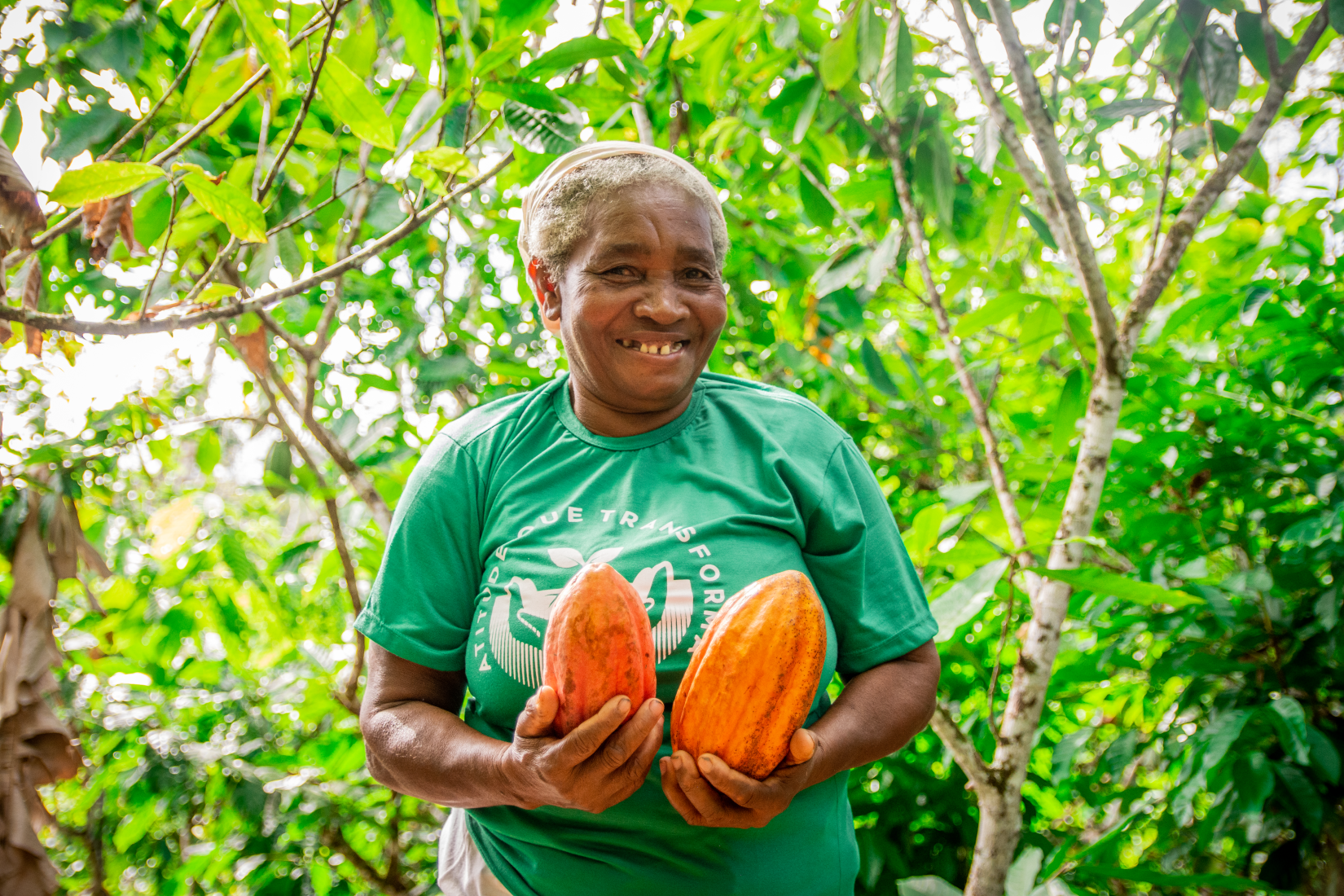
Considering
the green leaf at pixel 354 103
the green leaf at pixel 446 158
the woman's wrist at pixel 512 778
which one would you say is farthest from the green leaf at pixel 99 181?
the woman's wrist at pixel 512 778

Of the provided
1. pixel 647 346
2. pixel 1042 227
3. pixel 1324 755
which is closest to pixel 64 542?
pixel 647 346

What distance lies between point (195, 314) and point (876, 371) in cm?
140

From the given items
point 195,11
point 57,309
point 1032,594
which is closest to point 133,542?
point 57,309

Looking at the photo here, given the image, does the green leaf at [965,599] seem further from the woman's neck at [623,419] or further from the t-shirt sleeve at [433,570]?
the t-shirt sleeve at [433,570]

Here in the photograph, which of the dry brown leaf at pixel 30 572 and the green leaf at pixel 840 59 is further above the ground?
the green leaf at pixel 840 59

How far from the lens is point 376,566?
6.72 ft

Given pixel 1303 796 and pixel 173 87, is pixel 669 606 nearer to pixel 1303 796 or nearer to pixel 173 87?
pixel 173 87

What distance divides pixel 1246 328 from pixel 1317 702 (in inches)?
34.9

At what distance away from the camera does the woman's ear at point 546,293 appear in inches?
46.2

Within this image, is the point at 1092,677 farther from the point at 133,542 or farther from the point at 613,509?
the point at 133,542

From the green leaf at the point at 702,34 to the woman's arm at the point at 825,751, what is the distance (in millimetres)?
1355

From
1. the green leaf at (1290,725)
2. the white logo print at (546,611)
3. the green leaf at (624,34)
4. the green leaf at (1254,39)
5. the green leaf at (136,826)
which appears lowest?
the green leaf at (136,826)

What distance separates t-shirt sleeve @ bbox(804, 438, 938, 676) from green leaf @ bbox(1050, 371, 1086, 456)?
2.39 feet

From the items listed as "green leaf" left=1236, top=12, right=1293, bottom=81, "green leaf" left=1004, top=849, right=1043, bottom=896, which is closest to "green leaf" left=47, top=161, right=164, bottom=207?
"green leaf" left=1004, top=849, right=1043, bottom=896
